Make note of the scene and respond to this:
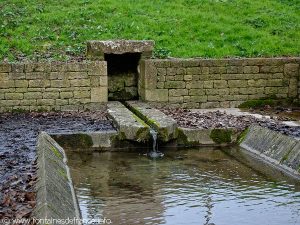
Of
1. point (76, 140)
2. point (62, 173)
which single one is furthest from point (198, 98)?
point (62, 173)

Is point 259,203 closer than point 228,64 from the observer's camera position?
Yes

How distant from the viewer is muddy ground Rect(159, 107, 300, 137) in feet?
33.3

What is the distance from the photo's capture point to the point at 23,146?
831cm

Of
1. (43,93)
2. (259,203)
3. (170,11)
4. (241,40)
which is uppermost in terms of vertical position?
(170,11)

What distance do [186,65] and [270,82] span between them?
7.89 feet

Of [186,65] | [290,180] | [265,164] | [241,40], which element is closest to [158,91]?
[186,65]

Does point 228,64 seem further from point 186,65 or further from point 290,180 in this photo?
point 290,180

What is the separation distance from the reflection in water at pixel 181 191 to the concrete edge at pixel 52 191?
0.31 meters

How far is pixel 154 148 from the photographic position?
9766 mm

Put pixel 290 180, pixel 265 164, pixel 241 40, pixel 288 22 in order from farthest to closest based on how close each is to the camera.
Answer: pixel 288 22
pixel 241 40
pixel 265 164
pixel 290 180

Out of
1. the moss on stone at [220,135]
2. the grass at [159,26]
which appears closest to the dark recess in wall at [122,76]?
the grass at [159,26]

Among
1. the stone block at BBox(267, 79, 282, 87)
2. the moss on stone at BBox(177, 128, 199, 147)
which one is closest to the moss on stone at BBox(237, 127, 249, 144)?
the moss on stone at BBox(177, 128, 199, 147)

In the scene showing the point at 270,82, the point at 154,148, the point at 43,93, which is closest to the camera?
the point at 154,148

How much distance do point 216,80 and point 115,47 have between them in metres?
2.83
